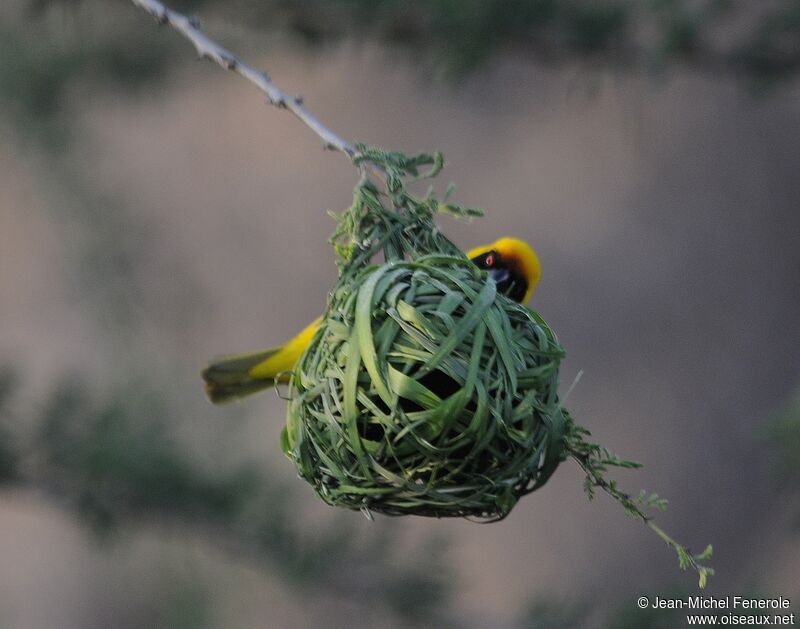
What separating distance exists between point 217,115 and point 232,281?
1045 mm

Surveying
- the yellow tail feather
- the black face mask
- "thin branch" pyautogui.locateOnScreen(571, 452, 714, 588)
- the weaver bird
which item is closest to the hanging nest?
"thin branch" pyautogui.locateOnScreen(571, 452, 714, 588)

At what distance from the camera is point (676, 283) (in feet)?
16.5

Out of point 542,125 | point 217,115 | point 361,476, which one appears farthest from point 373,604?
point 217,115

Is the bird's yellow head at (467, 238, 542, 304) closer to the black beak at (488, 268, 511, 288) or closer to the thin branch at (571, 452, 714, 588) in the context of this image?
the black beak at (488, 268, 511, 288)

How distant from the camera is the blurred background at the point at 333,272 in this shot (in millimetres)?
2420

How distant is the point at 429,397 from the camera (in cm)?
127

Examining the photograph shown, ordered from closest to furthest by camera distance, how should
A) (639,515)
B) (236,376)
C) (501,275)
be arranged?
(639,515) < (236,376) < (501,275)

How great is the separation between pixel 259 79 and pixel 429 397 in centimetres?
51

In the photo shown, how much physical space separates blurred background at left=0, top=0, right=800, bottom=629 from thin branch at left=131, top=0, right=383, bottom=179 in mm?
863

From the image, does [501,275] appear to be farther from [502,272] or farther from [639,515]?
[639,515]

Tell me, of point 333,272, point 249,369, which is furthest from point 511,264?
point 333,272

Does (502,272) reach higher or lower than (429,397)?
lower

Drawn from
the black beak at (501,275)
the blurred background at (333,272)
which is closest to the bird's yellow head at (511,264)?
the black beak at (501,275)

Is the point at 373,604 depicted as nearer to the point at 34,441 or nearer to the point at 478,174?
the point at 34,441
